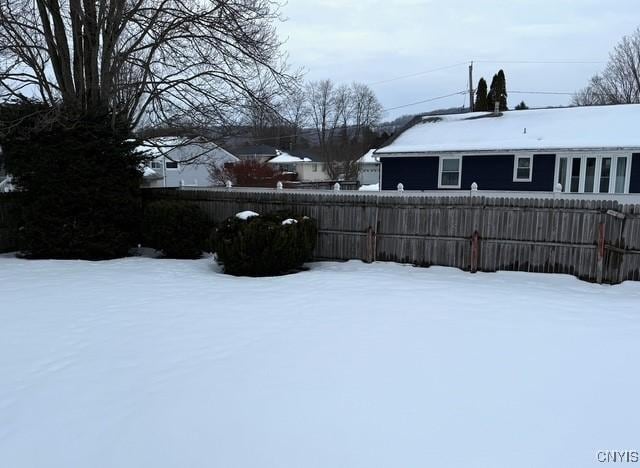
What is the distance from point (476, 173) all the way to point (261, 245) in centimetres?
1149

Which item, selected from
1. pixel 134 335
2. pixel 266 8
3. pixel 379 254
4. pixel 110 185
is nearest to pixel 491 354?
pixel 134 335

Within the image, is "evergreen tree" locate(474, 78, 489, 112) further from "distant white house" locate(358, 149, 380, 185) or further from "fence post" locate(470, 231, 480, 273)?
"fence post" locate(470, 231, 480, 273)

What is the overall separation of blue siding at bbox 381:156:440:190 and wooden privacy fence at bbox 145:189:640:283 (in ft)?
30.1

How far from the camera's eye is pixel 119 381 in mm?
3938

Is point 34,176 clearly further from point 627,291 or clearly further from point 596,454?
point 627,291

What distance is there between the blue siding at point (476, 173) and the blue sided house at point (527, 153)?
0.03 m

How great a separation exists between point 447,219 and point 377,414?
626cm

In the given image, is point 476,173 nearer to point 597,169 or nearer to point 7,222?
point 597,169

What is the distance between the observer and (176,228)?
10227mm

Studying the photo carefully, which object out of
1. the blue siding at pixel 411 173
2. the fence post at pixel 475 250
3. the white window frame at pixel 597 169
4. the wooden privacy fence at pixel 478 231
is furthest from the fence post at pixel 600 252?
the blue siding at pixel 411 173

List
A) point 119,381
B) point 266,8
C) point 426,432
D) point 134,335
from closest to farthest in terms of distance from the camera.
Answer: point 426,432 → point 119,381 → point 134,335 → point 266,8

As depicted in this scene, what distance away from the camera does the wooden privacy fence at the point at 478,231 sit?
7.87m

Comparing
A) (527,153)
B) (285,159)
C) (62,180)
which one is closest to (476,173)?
(527,153)

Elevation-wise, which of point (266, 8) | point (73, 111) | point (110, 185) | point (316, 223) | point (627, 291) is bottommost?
point (627, 291)
